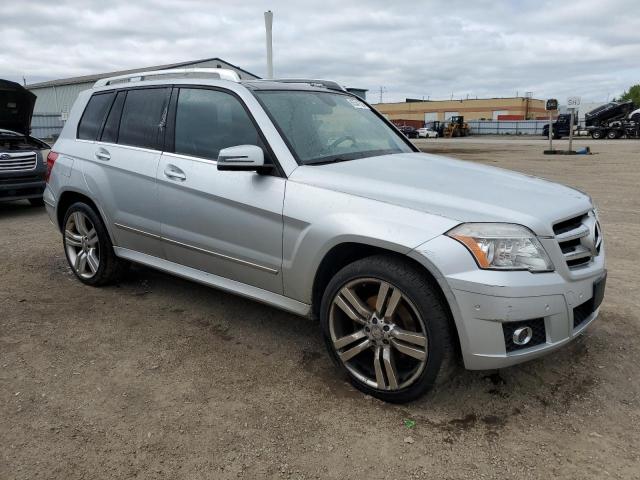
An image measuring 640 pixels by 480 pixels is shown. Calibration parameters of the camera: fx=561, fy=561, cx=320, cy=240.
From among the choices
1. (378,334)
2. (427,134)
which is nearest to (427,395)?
(378,334)

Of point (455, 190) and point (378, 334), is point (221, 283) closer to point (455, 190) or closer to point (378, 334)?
point (378, 334)

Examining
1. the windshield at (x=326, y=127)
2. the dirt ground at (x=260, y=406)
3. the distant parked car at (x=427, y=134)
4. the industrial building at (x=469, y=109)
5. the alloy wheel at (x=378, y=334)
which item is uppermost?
the industrial building at (x=469, y=109)

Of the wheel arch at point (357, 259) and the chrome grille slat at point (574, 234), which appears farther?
the chrome grille slat at point (574, 234)

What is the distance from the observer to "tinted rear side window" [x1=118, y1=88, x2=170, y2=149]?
423 cm

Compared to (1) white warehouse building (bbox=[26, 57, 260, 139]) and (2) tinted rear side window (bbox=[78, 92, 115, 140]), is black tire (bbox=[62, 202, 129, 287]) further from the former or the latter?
(1) white warehouse building (bbox=[26, 57, 260, 139])

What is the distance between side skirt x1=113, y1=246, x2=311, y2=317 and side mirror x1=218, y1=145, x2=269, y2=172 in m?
0.79

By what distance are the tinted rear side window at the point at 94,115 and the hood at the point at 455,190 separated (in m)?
2.37

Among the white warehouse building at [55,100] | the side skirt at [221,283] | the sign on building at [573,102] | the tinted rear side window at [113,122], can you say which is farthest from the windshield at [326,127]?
the white warehouse building at [55,100]

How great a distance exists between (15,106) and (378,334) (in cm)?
911

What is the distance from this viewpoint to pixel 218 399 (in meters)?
3.08

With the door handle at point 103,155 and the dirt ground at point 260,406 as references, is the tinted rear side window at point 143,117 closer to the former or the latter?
the door handle at point 103,155

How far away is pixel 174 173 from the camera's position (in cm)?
389

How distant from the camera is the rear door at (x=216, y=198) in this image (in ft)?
11.1

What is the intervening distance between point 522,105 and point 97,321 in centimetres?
8440
